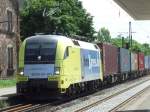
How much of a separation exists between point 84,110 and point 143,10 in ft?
20.3

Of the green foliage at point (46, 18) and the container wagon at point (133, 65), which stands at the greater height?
the green foliage at point (46, 18)

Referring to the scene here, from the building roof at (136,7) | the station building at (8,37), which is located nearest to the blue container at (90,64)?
the building roof at (136,7)

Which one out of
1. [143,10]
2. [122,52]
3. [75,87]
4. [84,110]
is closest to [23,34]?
[122,52]

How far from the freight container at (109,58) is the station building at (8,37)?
9.50 metres

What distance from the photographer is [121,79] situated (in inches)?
2083

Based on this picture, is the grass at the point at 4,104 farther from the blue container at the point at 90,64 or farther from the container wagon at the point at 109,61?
the container wagon at the point at 109,61

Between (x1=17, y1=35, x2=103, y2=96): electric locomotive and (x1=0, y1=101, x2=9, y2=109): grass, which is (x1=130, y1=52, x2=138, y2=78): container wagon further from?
(x1=0, y1=101, x2=9, y2=109): grass

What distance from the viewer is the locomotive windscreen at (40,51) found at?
82.6 ft

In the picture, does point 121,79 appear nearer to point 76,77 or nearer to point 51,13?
point 51,13

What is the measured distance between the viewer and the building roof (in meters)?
15.9

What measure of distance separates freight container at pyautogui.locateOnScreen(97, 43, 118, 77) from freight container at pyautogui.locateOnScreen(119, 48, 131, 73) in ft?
7.55

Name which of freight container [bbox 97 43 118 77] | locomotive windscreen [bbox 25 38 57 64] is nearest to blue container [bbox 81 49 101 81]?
freight container [bbox 97 43 118 77]

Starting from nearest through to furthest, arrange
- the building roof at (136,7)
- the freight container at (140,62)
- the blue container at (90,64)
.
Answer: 1. the building roof at (136,7)
2. the blue container at (90,64)
3. the freight container at (140,62)

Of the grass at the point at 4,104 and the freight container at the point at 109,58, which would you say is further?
the freight container at the point at 109,58
